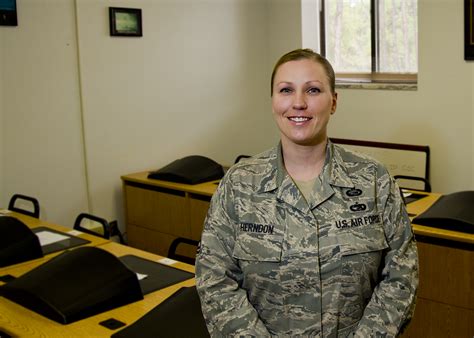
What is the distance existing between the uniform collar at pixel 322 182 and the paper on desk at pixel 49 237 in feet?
6.87

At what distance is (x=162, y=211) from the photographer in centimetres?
471

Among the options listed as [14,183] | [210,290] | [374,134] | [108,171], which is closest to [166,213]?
[108,171]

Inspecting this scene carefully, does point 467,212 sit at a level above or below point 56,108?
below

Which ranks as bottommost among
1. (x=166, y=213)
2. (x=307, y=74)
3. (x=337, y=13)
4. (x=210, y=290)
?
(x=166, y=213)

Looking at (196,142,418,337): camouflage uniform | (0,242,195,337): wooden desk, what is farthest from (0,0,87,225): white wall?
(196,142,418,337): camouflage uniform

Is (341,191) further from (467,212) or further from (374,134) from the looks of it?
(374,134)

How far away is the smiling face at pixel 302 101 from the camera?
1566 mm

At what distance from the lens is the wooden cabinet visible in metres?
4.47

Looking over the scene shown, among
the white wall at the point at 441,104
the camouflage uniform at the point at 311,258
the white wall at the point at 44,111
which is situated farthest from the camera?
the white wall at the point at 441,104

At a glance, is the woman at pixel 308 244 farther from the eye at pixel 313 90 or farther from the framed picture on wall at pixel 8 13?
the framed picture on wall at pixel 8 13

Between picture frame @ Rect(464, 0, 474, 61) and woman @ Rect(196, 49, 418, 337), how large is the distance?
10.4 feet

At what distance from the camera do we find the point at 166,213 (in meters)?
4.68

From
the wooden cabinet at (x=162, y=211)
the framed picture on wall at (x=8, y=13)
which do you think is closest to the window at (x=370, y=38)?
the wooden cabinet at (x=162, y=211)

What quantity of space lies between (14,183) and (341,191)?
131 inches
